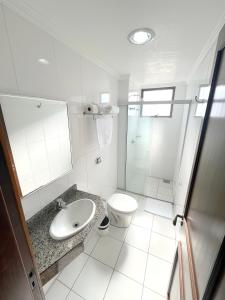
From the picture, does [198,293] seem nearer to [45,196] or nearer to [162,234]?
[45,196]

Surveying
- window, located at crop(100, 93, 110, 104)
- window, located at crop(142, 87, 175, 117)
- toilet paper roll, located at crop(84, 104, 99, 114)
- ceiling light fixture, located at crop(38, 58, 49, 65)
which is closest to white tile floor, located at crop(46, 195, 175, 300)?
toilet paper roll, located at crop(84, 104, 99, 114)

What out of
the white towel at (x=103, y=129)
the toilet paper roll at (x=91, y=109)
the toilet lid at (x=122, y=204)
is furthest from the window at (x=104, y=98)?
the toilet lid at (x=122, y=204)

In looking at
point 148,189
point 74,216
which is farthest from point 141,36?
point 148,189

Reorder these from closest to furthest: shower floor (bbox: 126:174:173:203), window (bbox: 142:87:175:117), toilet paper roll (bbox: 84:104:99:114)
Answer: toilet paper roll (bbox: 84:104:99:114) < shower floor (bbox: 126:174:173:203) < window (bbox: 142:87:175:117)

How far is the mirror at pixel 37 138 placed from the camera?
36.7 inches

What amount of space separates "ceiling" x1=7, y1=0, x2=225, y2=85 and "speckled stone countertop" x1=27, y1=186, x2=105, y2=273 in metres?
1.54

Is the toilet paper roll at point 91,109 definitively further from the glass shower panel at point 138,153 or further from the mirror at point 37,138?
the glass shower panel at point 138,153

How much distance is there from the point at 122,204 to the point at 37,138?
151cm

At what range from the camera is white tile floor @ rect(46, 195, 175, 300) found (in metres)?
1.37

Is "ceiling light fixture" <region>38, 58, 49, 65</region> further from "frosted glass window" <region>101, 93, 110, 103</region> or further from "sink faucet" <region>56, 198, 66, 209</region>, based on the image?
"sink faucet" <region>56, 198, 66, 209</region>

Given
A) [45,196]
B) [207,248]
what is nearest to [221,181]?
[207,248]

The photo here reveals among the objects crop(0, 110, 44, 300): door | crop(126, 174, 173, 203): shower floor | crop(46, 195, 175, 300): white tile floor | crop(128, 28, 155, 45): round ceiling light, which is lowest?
crop(46, 195, 175, 300): white tile floor

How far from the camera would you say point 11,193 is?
0.49 m

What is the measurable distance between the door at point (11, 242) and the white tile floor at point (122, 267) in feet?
3.79
